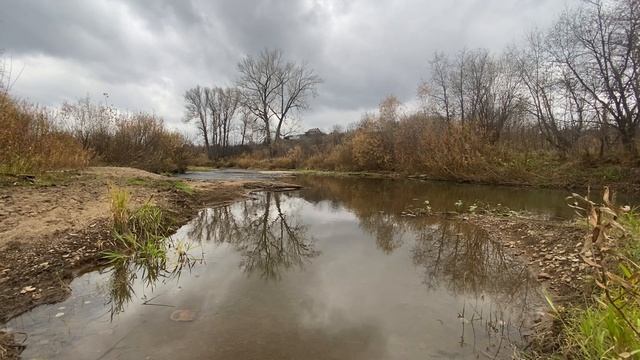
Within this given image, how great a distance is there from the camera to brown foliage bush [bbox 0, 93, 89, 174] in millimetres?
8227

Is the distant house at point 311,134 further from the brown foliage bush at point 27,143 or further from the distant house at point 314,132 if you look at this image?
the brown foliage bush at point 27,143

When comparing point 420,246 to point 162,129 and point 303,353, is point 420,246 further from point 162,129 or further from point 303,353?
point 162,129

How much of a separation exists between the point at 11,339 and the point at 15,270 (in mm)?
1591

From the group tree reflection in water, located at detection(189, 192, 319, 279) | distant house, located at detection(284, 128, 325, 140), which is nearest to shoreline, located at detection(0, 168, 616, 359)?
tree reflection in water, located at detection(189, 192, 319, 279)

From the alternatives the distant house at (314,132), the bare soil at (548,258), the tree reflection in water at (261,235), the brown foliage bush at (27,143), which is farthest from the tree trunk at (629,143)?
the distant house at (314,132)

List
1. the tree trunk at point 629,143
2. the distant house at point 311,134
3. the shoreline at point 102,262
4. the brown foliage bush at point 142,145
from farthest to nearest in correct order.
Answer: the distant house at point 311,134 < the brown foliage bush at point 142,145 < the tree trunk at point 629,143 < the shoreline at point 102,262

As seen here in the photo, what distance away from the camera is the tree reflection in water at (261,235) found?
224 inches

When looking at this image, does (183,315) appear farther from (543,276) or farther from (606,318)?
(543,276)

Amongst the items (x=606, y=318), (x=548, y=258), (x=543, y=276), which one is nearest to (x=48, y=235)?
(x=606, y=318)

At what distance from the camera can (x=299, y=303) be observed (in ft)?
13.3

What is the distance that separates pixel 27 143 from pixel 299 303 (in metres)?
9.67

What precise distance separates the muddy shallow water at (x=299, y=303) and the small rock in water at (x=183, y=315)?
21mm

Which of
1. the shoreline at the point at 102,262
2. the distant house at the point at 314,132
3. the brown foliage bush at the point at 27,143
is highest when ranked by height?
the distant house at the point at 314,132

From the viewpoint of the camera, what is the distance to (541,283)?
4.61 metres
